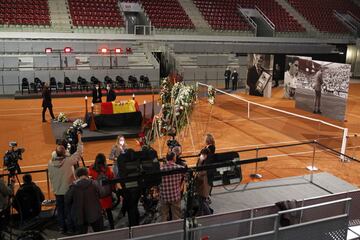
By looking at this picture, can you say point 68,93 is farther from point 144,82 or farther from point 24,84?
point 144,82

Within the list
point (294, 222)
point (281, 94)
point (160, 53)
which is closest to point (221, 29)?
point (160, 53)

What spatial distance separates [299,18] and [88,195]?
3522 cm

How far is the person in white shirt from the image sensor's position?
21078 millimetres

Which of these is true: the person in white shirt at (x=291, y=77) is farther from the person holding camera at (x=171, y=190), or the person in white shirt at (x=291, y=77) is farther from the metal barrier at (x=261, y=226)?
the person holding camera at (x=171, y=190)

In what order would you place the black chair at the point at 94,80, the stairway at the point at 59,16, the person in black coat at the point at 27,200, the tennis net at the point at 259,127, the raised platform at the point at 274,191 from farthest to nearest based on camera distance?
the stairway at the point at 59,16
the black chair at the point at 94,80
the tennis net at the point at 259,127
the raised platform at the point at 274,191
the person in black coat at the point at 27,200

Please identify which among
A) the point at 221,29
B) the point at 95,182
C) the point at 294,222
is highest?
the point at 221,29

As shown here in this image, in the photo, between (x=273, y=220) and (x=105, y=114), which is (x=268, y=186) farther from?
(x=105, y=114)

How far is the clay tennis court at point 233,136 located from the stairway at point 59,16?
25.5 ft

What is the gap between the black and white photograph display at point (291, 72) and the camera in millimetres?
20906

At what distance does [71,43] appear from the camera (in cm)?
2556

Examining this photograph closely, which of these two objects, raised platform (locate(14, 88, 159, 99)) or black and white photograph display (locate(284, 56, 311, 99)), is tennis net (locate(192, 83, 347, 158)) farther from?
raised platform (locate(14, 88, 159, 99))

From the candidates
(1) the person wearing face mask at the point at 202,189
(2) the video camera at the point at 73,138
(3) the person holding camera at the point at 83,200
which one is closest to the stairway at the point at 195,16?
(2) the video camera at the point at 73,138

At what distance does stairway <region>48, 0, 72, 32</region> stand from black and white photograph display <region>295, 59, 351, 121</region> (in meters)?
16.3

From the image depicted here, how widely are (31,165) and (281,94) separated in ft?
59.4
